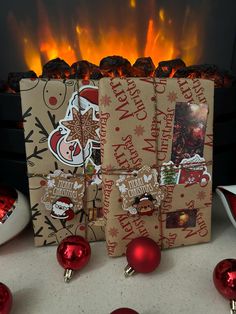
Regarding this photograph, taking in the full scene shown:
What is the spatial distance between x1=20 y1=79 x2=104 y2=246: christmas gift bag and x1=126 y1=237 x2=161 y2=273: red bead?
108 mm

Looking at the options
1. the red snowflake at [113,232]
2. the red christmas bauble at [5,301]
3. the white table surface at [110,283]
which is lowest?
the white table surface at [110,283]

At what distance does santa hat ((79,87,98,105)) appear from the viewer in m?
0.64

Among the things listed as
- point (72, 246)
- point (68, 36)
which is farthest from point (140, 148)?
point (68, 36)

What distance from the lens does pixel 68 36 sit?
1010 mm

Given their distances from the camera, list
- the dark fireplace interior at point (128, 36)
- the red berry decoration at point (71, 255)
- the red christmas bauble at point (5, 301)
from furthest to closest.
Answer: the dark fireplace interior at point (128, 36) → the red berry decoration at point (71, 255) → the red christmas bauble at point (5, 301)

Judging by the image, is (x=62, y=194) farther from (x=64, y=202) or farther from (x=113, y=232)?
(x=113, y=232)

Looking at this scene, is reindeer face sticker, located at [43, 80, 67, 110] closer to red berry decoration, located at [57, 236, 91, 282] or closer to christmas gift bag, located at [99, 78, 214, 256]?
christmas gift bag, located at [99, 78, 214, 256]

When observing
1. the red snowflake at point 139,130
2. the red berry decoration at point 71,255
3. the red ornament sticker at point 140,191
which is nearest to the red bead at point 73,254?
the red berry decoration at point 71,255

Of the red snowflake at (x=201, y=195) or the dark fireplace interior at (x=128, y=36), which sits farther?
the dark fireplace interior at (x=128, y=36)

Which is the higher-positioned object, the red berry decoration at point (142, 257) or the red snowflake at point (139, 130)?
the red snowflake at point (139, 130)

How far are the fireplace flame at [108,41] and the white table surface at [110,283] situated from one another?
1.99 feet

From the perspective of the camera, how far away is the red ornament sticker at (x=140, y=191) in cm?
62

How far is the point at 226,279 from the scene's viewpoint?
53cm

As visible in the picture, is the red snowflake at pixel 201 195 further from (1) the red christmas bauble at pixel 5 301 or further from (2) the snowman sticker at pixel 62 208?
(1) the red christmas bauble at pixel 5 301
